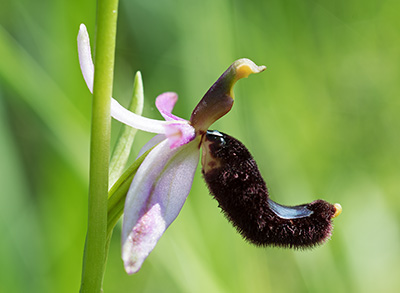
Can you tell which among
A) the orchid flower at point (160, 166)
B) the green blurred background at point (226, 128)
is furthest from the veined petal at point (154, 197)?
the green blurred background at point (226, 128)

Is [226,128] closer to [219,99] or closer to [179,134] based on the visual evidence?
[219,99]

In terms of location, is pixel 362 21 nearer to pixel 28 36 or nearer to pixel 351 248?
pixel 351 248

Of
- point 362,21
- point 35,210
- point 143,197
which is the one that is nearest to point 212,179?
point 143,197

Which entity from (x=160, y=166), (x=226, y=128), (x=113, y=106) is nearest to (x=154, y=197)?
(x=160, y=166)

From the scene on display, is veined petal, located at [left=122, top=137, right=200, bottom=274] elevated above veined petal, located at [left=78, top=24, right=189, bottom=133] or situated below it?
below

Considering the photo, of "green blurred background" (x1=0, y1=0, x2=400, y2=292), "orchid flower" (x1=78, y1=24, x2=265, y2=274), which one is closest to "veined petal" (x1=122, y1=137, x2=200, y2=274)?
"orchid flower" (x1=78, y1=24, x2=265, y2=274)

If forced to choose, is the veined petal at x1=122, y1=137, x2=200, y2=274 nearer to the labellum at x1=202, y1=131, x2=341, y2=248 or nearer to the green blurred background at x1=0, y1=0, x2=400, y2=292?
the labellum at x1=202, y1=131, x2=341, y2=248
